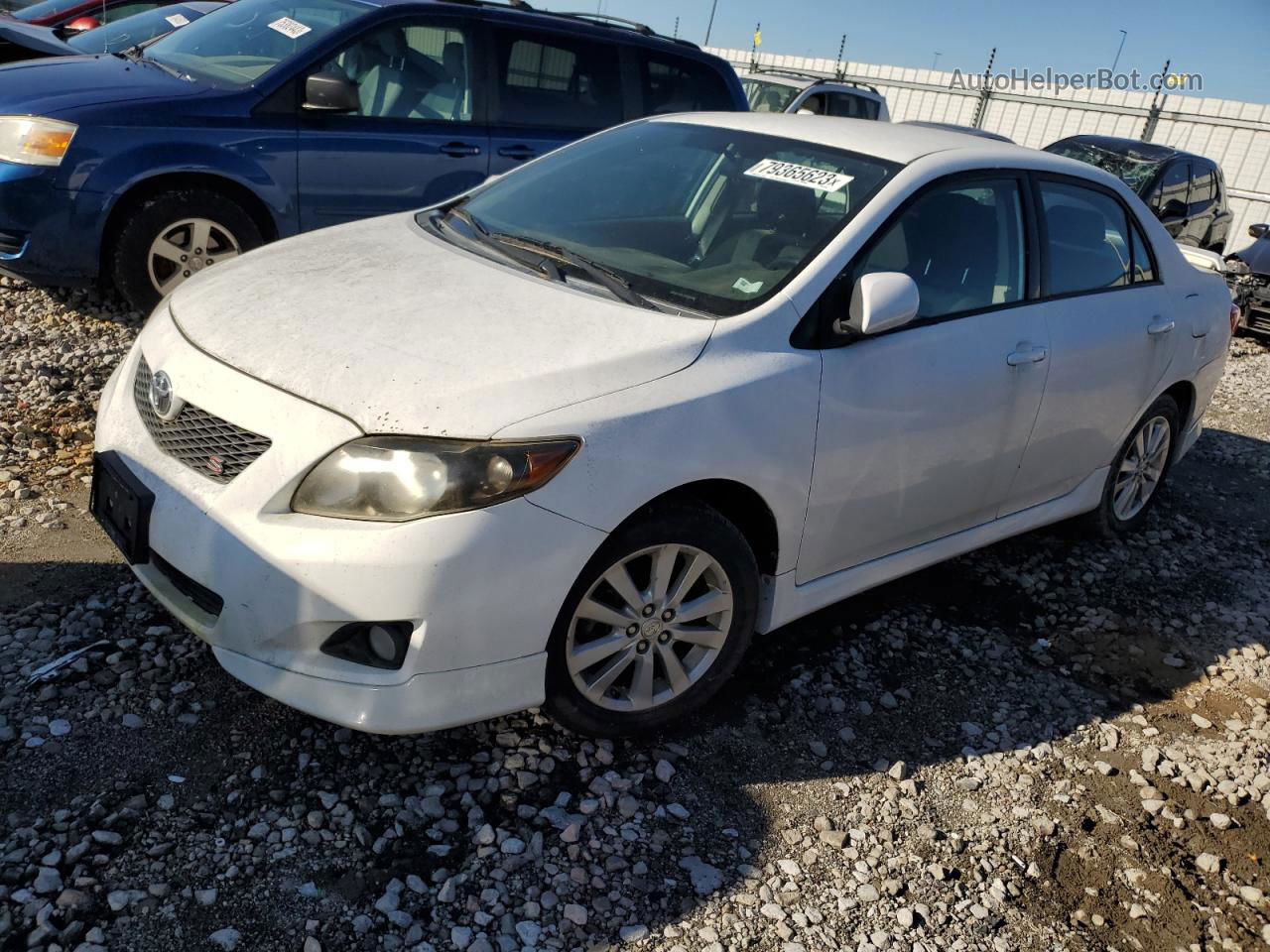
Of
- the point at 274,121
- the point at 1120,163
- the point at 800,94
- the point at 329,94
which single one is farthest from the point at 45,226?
the point at 1120,163

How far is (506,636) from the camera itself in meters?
2.53

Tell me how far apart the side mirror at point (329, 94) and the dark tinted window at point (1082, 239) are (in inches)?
139

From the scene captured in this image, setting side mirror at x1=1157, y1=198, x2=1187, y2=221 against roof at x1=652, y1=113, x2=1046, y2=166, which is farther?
side mirror at x1=1157, y1=198, x2=1187, y2=221

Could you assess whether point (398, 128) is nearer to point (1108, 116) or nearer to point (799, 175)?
point (799, 175)

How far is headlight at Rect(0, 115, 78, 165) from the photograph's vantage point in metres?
5.07

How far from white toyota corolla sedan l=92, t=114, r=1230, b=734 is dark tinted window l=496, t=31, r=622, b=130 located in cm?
235

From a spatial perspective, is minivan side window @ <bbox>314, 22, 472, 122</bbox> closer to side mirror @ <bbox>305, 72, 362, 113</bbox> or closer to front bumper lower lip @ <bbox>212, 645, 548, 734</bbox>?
side mirror @ <bbox>305, 72, 362, 113</bbox>

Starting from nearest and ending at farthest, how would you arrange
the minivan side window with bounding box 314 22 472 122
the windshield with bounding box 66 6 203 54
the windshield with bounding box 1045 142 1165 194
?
the minivan side window with bounding box 314 22 472 122 < the windshield with bounding box 66 6 203 54 < the windshield with bounding box 1045 142 1165 194

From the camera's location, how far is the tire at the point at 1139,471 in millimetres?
4684

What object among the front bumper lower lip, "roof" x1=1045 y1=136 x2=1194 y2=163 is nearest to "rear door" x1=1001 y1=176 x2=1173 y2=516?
the front bumper lower lip

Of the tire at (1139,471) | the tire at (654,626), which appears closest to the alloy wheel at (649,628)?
the tire at (654,626)

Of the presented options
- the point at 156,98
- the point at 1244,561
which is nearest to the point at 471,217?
the point at 156,98

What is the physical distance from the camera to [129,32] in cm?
719

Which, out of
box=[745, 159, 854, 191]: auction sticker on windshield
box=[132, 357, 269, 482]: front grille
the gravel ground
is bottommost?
the gravel ground
